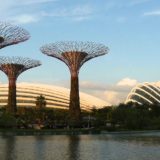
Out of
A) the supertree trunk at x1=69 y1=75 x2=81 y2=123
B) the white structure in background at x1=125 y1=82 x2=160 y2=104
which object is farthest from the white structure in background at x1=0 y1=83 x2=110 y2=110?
the supertree trunk at x1=69 y1=75 x2=81 y2=123

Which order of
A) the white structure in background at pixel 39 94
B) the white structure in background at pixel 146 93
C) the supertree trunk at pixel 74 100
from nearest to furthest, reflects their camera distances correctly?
the supertree trunk at pixel 74 100 < the white structure in background at pixel 146 93 < the white structure in background at pixel 39 94

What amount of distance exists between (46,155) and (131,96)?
144m

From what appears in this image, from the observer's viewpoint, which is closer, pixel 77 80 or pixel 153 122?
pixel 77 80

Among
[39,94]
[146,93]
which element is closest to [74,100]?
[146,93]

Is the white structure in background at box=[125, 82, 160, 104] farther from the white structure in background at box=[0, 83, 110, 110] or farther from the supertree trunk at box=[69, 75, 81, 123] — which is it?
the supertree trunk at box=[69, 75, 81, 123]

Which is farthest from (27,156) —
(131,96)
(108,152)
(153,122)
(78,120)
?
(131,96)

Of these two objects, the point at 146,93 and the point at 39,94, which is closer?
the point at 146,93

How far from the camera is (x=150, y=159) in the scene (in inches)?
1152

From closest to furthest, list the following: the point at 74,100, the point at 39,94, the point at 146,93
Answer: the point at 74,100 < the point at 146,93 < the point at 39,94

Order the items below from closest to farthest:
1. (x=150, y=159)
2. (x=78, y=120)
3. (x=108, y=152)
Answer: (x=150, y=159) < (x=108, y=152) < (x=78, y=120)

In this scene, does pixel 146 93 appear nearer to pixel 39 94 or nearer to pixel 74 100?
pixel 39 94

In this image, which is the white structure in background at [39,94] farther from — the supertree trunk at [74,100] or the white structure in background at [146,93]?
the supertree trunk at [74,100]

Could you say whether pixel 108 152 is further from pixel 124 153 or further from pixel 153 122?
pixel 153 122

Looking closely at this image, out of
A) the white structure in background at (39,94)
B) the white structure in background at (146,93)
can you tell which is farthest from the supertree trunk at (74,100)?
the white structure in background at (39,94)
